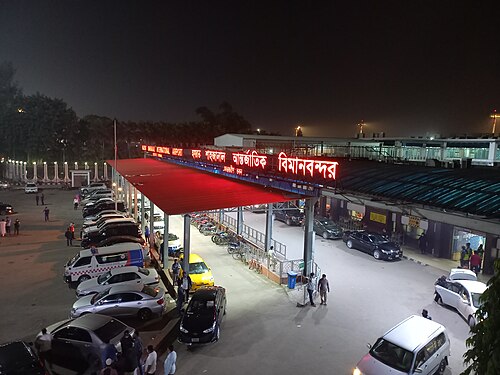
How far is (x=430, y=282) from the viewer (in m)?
18.4

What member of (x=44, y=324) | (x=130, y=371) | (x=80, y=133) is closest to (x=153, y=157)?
(x=80, y=133)

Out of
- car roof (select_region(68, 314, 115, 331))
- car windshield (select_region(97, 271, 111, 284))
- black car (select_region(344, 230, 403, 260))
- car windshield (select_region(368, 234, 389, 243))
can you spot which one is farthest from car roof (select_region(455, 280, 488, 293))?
car windshield (select_region(97, 271, 111, 284))

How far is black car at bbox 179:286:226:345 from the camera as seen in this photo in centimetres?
1162

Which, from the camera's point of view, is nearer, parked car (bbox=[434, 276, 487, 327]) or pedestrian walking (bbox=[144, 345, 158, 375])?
pedestrian walking (bbox=[144, 345, 158, 375])

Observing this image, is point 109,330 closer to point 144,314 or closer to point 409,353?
point 144,314

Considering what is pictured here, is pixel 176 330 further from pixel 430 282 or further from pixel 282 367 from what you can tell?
pixel 430 282

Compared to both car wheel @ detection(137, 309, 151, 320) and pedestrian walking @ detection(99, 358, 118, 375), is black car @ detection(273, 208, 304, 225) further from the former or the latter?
pedestrian walking @ detection(99, 358, 118, 375)

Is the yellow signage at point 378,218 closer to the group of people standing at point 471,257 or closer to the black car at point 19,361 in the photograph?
the group of people standing at point 471,257

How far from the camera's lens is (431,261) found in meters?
22.2

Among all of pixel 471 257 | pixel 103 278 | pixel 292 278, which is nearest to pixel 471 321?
pixel 292 278

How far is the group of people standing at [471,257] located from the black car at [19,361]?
20.3m

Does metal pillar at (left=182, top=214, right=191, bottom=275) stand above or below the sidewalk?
above

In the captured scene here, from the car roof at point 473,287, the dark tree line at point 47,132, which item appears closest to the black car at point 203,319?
the car roof at point 473,287

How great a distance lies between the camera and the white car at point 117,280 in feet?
49.0
